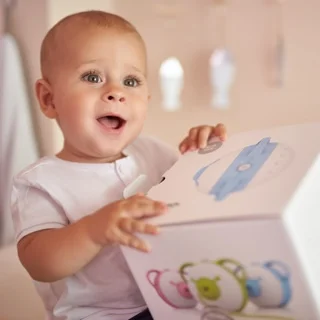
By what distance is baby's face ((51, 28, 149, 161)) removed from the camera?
0.64m

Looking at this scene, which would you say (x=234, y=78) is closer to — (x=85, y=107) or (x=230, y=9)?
(x=230, y=9)

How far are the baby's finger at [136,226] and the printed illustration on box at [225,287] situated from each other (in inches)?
1.7

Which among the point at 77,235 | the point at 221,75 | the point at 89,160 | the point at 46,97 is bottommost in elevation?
the point at 77,235

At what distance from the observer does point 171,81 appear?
1.10 meters

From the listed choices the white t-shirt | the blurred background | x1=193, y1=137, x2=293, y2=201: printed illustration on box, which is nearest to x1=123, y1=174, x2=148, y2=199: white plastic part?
the white t-shirt

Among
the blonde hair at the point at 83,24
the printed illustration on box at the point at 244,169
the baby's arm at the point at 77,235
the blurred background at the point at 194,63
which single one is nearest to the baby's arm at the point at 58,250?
the baby's arm at the point at 77,235

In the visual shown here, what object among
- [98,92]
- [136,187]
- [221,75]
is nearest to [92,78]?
[98,92]

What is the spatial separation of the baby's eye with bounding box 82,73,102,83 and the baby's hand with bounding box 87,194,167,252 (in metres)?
0.20

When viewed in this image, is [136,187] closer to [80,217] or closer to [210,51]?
[80,217]

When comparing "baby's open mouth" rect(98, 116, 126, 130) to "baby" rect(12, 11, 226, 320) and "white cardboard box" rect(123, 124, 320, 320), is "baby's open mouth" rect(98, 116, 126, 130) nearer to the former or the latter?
"baby" rect(12, 11, 226, 320)

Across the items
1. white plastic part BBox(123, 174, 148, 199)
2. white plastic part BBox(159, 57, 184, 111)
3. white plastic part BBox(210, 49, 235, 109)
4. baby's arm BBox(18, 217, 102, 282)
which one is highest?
white plastic part BBox(159, 57, 184, 111)

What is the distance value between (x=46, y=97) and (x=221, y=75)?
44cm

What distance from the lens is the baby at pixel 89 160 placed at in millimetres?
629

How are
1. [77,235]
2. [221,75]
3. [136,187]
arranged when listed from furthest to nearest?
[221,75], [136,187], [77,235]
